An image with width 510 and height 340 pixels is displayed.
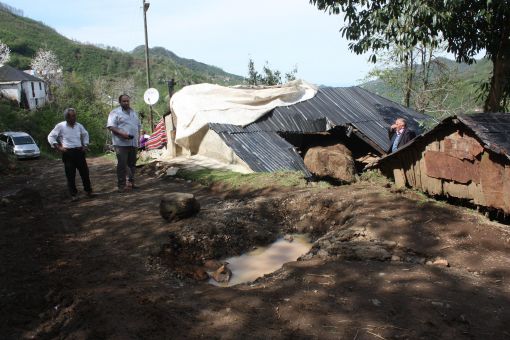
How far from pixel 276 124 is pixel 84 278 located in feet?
28.3

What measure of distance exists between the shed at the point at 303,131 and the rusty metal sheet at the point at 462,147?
4410 mm

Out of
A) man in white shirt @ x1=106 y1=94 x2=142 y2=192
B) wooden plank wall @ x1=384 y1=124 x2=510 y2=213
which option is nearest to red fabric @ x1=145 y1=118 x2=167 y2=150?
man in white shirt @ x1=106 y1=94 x2=142 y2=192

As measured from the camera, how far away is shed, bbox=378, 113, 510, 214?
170 inches

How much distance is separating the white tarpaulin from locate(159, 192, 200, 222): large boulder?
5.78 m

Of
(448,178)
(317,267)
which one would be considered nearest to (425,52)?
(448,178)

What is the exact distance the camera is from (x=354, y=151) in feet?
40.3

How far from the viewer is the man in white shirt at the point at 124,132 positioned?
264 inches

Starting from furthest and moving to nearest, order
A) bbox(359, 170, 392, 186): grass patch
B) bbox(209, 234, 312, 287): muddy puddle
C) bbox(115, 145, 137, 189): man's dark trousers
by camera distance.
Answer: bbox(115, 145, 137, 189): man's dark trousers, bbox(359, 170, 392, 186): grass patch, bbox(209, 234, 312, 287): muddy puddle

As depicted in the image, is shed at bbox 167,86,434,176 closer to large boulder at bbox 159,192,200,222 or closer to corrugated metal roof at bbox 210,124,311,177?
corrugated metal roof at bbox 210,124,311,177

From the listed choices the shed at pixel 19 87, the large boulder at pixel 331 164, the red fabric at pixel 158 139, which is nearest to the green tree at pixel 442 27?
the large boulder at pixel 331 164

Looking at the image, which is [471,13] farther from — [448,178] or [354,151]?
[354,151]

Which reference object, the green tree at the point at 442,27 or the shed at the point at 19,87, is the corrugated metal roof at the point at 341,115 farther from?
the shed at the point at 19,87

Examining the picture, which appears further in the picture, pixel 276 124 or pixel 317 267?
pixel 276 124

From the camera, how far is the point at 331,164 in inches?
394
